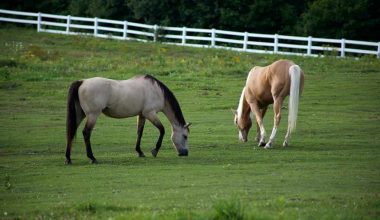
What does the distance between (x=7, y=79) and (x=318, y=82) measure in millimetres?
11738

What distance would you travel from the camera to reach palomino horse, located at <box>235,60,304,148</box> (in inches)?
683

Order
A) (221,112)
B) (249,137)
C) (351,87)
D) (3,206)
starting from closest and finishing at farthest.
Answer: (3,206) < (249,137) < (221,112) < (351,87)

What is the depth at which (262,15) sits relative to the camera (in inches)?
1902

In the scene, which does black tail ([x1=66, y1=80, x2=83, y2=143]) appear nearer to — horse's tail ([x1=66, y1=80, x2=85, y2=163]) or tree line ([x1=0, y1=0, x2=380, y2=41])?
horse's tail ([x1=66, y1=80, x2=85, y2=163])

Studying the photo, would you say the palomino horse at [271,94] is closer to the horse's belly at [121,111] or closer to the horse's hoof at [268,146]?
the horse's hoof at [268,146]

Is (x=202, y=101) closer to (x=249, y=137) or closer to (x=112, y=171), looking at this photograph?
(x=249, y=137)

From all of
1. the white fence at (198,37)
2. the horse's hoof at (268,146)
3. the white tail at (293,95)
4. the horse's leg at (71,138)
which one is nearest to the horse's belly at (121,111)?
the horse's leg at (71,138)

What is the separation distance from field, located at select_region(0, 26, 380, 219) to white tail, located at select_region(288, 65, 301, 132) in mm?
697

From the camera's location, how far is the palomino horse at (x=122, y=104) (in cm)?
1570

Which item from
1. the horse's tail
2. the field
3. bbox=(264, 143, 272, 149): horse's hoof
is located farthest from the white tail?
the horse's tail

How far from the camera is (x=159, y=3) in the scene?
49.5m

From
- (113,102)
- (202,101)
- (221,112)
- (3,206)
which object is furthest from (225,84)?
(3,206)

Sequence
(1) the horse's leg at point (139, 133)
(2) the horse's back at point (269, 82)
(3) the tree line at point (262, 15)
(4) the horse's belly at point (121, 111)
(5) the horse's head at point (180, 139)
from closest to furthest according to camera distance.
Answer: (4) the horse's belly at point (121, 111)
(1) the horse's leg at point (139, 133)
(5) the horse's head at point (180, 139)
(2) the horse's back at point (269, 82)
(3) the tree line at point (262, 15)

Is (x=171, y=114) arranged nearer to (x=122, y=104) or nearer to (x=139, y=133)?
(x=139, y=133)
